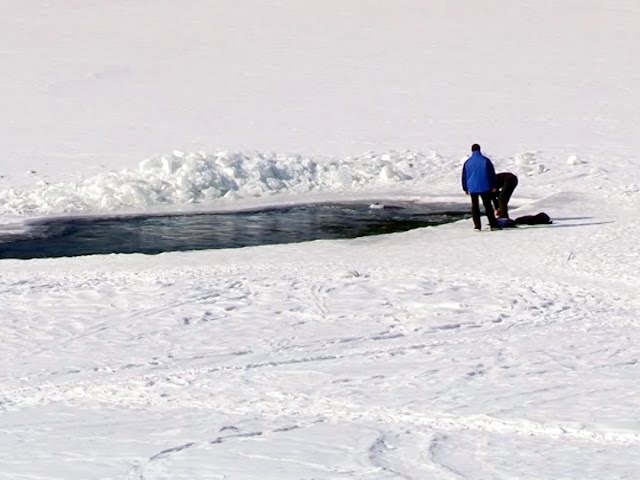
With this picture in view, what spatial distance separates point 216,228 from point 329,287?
5646 mm

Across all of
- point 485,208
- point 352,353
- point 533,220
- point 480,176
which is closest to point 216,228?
point 485,208

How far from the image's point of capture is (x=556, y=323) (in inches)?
544

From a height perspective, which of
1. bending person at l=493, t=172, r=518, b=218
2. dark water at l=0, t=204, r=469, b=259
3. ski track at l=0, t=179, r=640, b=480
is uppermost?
bending person at l=493, t=172, r=518, b=218

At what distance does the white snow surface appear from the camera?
32.2ft

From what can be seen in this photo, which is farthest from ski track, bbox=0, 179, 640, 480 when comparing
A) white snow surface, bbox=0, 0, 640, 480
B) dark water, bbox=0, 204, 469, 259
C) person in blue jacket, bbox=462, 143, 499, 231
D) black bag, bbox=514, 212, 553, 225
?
dark water, bbox=0, 204, 469, 259

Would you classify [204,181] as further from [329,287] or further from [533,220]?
[329,287]

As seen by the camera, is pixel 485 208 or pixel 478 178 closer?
pixel 478 178

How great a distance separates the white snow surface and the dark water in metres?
0.93

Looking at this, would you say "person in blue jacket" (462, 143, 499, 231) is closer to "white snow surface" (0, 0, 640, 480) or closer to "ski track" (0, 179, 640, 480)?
"white snow surface" (0, 0, 640, 480)

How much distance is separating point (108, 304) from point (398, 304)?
3215 mm

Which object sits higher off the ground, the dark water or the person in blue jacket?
the person in blue jacket

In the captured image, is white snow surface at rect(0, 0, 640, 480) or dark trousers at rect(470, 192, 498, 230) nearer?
white snow surface at rect(0, 0, 640, 480)

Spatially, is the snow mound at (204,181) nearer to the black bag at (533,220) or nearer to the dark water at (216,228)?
the dark water at (216,228)

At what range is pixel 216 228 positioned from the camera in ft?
69.3
